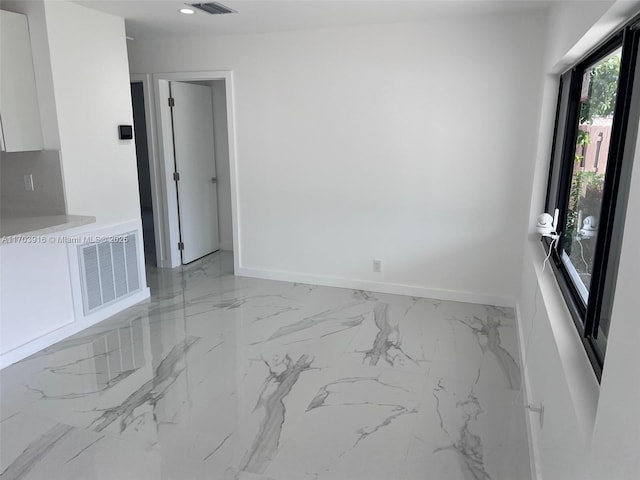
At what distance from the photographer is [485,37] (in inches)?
148

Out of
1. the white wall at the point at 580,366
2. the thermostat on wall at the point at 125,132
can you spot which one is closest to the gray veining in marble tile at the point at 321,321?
the white wall at the point at 580,366

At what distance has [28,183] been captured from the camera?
11.8 ft

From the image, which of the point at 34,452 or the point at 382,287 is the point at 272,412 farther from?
the point at 382,287

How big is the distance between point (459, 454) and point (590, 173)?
1.51m

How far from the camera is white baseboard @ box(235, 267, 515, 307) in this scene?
13.8 ft

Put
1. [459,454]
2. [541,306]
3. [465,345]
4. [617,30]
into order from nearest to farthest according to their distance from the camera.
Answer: [617,30]
[459,454]
[541,306]
[465,345]

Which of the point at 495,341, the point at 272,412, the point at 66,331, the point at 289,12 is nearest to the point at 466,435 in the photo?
the point at 272,412

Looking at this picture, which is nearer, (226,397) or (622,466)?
(622,466)

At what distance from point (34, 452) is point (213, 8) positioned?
3.05m

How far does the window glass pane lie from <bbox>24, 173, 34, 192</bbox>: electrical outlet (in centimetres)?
370

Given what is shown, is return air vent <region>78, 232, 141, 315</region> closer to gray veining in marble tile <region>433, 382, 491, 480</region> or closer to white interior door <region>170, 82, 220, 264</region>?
A: white interior door <region>170, 82, 220, 264</region>

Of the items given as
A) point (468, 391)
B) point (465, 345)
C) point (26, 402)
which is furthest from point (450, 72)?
point (26, 402)

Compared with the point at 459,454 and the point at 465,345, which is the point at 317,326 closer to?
the point at 465,345

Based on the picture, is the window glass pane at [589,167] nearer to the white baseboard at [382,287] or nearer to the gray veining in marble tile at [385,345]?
the gray veining in marble tile at [385,345]
